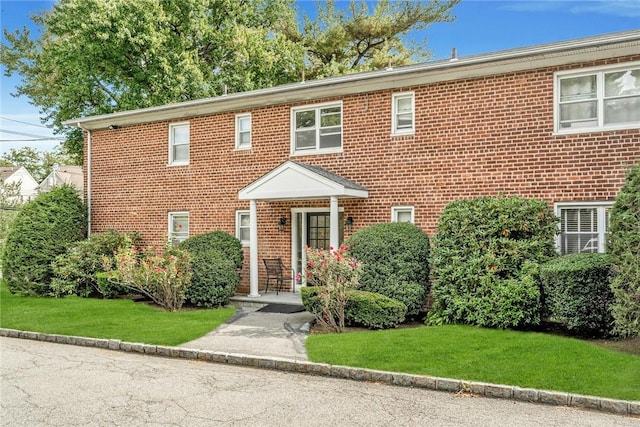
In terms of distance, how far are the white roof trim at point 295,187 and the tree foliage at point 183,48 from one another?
12785 millimetres

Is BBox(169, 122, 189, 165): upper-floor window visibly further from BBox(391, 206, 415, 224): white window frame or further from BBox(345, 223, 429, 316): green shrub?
BBox(345, 223, 429, 316): green shrub

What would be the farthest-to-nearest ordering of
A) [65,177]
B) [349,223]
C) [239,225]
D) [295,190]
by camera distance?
1. [65,177]
2. [239,225]
3. [349,223]
4. [295,190]

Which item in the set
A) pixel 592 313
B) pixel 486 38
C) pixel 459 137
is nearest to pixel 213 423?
pixel 592 313

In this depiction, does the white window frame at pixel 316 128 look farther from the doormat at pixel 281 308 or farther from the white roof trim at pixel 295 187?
the doormat at pixel 281 308

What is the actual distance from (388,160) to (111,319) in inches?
286

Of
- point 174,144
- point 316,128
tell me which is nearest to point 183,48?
point 174,144

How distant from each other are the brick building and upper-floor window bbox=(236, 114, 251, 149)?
4 cm

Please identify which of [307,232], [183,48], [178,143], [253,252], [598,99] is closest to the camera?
[598,99]

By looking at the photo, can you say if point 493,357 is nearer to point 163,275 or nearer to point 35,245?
point 163,275

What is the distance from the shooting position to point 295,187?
516 inches

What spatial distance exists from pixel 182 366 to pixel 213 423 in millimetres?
2882

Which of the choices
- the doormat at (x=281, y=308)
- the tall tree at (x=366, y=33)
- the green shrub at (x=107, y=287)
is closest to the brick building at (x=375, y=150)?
the doormat at (x=281, y=308)

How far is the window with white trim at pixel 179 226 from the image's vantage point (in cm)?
1638

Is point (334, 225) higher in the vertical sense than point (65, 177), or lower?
lower
